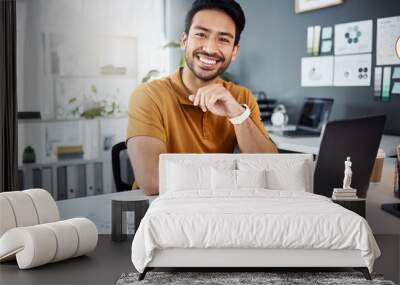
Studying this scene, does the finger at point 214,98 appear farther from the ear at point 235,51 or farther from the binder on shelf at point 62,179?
the binder on shelf at point 62,179

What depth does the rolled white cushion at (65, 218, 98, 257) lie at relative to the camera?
168 inches

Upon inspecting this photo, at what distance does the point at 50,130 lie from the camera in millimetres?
5484

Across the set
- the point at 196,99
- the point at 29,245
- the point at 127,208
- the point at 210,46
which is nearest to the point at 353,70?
the point at 210,46

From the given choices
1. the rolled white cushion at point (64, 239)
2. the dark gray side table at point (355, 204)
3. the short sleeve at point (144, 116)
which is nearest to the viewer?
the rolled white cushion at point (64, 239)

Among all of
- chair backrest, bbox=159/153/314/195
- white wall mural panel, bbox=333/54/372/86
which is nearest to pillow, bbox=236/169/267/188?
chair backrest, bbox=159/153/314/195

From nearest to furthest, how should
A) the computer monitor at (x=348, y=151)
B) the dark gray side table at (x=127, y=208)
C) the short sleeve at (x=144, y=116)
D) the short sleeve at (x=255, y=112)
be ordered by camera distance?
the computer monitor at (x=348, y=151), the dark gray side table at (x=127, y=208), the short sleeve at (x=144, y=116), the short sleeve at (x=255, y=112)

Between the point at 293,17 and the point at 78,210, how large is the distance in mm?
2309

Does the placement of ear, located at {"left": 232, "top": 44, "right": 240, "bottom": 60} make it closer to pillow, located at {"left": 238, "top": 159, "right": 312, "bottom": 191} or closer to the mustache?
the mustache

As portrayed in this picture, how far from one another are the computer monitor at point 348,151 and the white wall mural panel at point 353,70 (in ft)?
2.53

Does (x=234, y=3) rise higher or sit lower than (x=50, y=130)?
higher

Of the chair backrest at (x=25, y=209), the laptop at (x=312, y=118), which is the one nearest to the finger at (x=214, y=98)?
the laptop at (x=312, y=118)

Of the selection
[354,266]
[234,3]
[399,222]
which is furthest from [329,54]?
[354,266]

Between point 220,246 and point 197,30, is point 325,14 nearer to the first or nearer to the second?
point 197,30

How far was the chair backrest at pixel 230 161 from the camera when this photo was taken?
15.1ft
